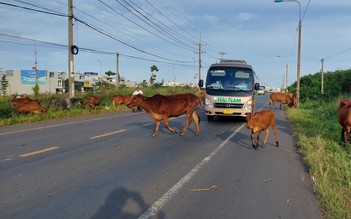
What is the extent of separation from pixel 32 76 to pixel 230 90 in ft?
254

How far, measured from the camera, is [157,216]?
199 inches

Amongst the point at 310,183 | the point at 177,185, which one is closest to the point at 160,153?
the point at 177,185

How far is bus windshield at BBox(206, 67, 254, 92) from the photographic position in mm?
17875

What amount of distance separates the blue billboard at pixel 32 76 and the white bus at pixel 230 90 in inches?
2916

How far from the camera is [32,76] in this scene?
86.9m

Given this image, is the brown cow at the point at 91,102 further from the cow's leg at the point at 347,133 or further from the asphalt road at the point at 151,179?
the cow's leg at the point at 347,133

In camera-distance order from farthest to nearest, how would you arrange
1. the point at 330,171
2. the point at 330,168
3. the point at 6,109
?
1. the point at 6,109
2. the point at 330,168
3. the point at 330,171

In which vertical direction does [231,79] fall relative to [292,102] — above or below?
above

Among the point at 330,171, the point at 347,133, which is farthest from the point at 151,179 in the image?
the point at 347,133

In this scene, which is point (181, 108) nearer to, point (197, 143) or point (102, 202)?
point (197, 143)

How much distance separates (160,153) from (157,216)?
15.2 ft

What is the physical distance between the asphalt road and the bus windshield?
20.5 ft

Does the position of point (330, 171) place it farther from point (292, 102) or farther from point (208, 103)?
point (292, 102)

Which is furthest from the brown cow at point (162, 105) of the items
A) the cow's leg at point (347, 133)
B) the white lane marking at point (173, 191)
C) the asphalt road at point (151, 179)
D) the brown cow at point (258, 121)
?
the cow's leg at point (347, 133)
